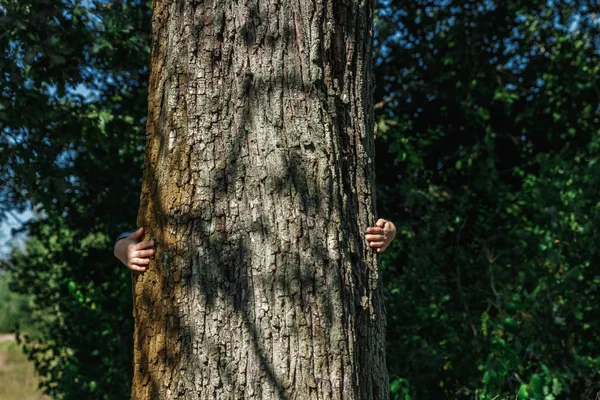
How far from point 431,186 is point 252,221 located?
12.4ft

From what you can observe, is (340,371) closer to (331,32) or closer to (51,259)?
(331,32)

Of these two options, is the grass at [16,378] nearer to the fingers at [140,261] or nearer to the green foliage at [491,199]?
the green foliage at [491,199]

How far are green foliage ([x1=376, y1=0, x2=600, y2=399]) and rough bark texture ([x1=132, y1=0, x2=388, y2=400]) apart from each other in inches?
89.3

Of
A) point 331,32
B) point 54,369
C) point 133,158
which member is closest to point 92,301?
point 54,369

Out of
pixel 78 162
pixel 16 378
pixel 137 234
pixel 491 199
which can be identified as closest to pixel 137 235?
pixel 137 234

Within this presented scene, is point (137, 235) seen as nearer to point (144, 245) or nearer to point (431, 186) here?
point (144, 245)

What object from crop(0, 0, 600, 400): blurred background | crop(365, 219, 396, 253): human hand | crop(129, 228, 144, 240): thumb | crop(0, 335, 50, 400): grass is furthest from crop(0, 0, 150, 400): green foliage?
crop(365, 219, 396, 253): human hand

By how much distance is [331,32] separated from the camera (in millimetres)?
2621

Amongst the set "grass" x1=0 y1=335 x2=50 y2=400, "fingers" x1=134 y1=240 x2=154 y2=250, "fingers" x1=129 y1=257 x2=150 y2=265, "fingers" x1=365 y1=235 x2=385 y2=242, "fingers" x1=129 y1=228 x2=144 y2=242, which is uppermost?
"fingers" x1=129 y1=228 x2=144 y2=242

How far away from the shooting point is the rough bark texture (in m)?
2.39

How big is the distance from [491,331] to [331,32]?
3.44 meters

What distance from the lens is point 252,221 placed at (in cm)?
242

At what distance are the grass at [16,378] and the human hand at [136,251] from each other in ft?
17.3

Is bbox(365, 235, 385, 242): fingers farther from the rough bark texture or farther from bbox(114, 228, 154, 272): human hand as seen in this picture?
bbox(114, 228, 154, 272): human hand
